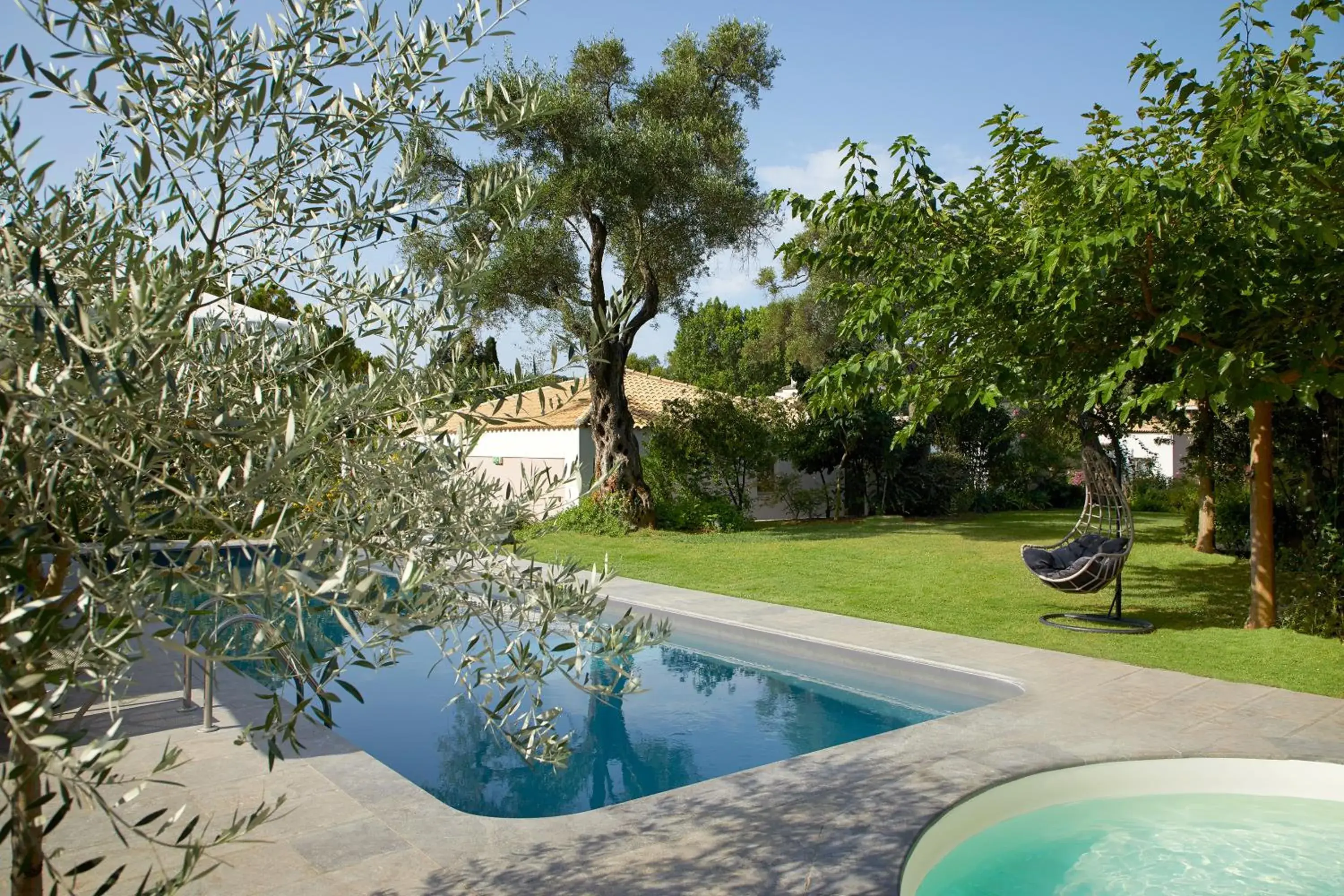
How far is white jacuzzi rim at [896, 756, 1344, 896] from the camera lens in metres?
6.17

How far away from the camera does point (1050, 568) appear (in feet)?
37.1

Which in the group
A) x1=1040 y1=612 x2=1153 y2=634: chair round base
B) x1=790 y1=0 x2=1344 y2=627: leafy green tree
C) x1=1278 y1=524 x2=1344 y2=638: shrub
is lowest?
x1=1040 y1=612 x2=1153 y2=634: chair round base

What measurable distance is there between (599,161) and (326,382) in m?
17.9

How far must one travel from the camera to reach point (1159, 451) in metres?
33.4

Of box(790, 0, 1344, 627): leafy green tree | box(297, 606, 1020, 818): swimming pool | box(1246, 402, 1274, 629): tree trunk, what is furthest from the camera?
box(1246, 402, 1274, 629): tree trunk

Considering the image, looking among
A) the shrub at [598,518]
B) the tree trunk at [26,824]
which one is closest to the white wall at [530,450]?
the shrub at [598,518]

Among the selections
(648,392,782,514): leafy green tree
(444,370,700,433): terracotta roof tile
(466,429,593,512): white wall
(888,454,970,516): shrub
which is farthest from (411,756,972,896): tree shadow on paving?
(888,454,970,516): shrub

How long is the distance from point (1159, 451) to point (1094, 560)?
25.7 m

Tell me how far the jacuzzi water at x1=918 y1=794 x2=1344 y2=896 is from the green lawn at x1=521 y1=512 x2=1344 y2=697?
8.20ft

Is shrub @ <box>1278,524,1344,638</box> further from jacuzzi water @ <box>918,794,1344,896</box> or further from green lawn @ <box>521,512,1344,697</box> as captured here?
jacuzzi water @ <box>918,794,1344,896</box>

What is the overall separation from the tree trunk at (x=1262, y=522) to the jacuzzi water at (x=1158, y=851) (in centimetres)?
477

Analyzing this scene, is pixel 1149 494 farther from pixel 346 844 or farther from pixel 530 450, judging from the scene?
pixel 346 844

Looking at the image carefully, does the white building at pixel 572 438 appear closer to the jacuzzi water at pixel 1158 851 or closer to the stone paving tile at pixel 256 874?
the jacuzzi water at pixel 1158 851

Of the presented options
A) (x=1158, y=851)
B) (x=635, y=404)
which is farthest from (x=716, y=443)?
(x=1158, y=851)
